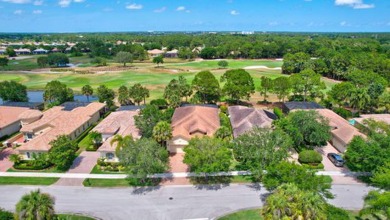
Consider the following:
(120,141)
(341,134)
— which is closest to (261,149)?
(341,134)

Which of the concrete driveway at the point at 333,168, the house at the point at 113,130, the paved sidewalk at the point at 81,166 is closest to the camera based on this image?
the concrete driveway at the point at 333,168

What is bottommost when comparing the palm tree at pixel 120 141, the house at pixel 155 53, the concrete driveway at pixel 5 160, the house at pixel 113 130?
the concrete driveway at pixel 5 160

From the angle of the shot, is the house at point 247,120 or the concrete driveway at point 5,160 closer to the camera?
→ the concrete driveway at point 5,160

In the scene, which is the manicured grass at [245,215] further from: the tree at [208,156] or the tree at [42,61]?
the tree at [42,61]

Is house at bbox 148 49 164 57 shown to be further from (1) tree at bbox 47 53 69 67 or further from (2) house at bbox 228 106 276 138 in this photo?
(2) house at bbox 228 106 276 138

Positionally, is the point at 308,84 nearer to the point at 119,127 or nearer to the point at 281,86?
the point at 281,86

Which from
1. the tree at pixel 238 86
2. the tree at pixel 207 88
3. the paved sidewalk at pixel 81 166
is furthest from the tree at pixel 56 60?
the paved sidewalk at pixel 81 166
